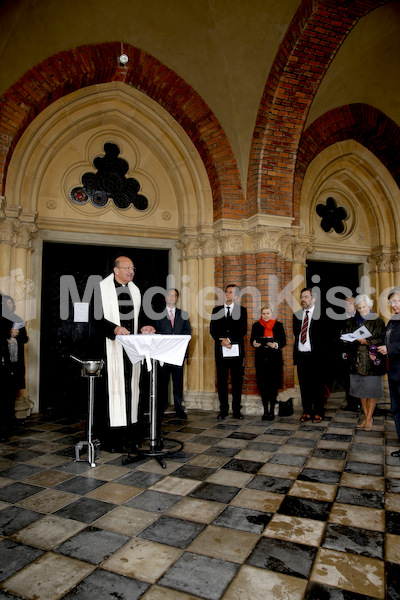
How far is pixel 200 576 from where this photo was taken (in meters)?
2.06

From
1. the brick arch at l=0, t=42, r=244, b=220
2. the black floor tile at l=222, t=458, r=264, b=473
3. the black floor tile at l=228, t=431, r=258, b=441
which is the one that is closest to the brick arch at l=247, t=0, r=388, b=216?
the brick arch at l=0, t=42, r=244, b=220

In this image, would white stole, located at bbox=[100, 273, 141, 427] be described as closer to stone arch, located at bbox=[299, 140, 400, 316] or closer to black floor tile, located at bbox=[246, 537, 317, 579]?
black floor tile, located at bbox=[246, 537, 317, 579]

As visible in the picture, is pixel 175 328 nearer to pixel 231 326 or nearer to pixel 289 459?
pixel 231 326

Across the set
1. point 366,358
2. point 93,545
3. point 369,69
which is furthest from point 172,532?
point 369,69

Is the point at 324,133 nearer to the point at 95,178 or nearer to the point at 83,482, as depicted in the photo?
the point at 95,178

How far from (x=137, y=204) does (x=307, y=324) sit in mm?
3870

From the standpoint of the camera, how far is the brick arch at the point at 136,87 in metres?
6.12

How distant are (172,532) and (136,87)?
7018mm

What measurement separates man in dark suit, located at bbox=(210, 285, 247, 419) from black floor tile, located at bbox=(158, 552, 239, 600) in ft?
12.5

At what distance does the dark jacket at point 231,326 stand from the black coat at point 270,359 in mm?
229

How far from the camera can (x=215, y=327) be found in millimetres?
6195

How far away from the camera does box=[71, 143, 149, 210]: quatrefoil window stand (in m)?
7.17

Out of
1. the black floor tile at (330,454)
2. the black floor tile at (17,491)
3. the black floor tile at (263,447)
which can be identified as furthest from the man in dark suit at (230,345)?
the black floor tile at (17,491)

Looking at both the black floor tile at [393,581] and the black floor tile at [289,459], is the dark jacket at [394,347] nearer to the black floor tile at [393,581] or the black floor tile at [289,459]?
the black floor tile at [289,459]
